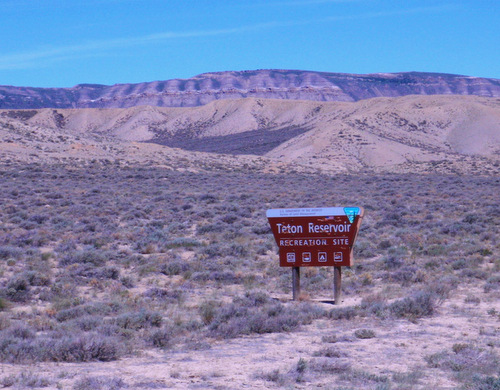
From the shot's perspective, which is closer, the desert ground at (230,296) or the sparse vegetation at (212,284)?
the desert ground at (230,296)

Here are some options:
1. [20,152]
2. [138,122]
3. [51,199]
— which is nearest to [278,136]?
[138,122]

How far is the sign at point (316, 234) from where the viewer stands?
11234 mm

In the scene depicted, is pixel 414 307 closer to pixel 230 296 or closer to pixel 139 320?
pixel 230 296

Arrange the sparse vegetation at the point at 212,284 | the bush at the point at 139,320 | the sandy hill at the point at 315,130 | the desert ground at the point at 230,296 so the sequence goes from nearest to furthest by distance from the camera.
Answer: the desert ground at the point at 230,296 < the sparse vegetation at the point at 212,284 < the bush at the point at 139,320 < the sandy hill at the point at 315,130

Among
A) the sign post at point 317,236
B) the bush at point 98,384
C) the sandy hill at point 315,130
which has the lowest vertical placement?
the bush at point 98,384

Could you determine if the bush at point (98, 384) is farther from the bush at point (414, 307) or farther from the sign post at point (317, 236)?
the sign post at point (317, 236)

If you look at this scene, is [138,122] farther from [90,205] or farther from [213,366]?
[213,366]

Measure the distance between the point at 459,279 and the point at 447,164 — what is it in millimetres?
58646

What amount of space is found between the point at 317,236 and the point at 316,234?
0.04 m

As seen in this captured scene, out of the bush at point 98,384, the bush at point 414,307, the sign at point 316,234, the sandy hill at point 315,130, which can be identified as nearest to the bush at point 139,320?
the bush at point 98,384

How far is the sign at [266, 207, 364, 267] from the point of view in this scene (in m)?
11.2

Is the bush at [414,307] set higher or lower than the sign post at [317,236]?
lower

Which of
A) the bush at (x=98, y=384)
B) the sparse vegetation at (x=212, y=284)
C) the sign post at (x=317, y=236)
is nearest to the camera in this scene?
the bush at (x=98, y=384)

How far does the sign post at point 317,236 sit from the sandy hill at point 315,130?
1889 inches
